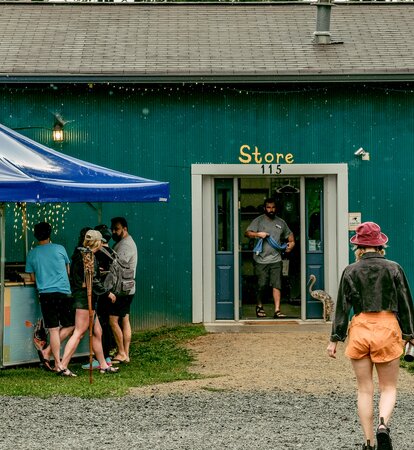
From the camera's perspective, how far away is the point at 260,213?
16281 millimetres

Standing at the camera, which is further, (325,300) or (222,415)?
(325,300)

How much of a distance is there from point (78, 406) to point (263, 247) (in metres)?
6.64

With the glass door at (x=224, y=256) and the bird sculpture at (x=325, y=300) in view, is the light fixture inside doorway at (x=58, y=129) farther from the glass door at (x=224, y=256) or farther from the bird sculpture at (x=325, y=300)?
the bird sculpture at (x=325, y=300)

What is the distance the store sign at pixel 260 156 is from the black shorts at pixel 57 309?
15.4 feet

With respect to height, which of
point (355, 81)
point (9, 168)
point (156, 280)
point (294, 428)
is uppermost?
point (355, 81)

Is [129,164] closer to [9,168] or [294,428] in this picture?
[9,168]

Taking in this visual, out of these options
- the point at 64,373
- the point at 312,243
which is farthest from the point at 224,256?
the point at 64,373

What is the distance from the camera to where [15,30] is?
18.0 metres

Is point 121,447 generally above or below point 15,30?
below

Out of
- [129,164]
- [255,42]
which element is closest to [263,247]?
[129,164]

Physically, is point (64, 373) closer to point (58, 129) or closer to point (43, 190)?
point (43, 190)

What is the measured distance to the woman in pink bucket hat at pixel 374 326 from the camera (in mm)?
7715

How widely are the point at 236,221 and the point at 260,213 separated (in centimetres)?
46

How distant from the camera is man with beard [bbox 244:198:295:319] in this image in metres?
16.0
